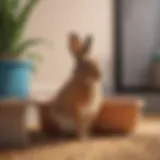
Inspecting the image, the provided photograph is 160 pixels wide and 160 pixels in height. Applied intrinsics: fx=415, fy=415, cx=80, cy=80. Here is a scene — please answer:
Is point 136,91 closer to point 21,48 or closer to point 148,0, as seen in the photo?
point 148,0

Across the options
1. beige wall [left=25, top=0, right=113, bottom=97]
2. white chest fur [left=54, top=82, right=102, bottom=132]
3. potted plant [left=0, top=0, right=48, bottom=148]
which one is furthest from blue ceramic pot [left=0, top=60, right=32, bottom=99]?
beige wall [left=25, top=0, right=113, bottom=97]

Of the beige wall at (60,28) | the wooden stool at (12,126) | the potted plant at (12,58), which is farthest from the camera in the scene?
the beige wall at (60,28)

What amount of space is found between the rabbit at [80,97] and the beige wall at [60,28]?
0.43 m

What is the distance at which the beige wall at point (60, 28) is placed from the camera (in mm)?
1288

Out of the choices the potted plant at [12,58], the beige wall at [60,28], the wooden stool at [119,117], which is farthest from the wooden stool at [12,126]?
the beige wall at [60,28]

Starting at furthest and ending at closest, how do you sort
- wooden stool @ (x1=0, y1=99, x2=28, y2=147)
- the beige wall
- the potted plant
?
1. the beige wall
2. the potted plant
3. wooden stool @ (x1=0, y1=99, x2=28, y2=147)

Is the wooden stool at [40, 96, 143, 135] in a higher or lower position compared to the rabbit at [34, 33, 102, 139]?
lower

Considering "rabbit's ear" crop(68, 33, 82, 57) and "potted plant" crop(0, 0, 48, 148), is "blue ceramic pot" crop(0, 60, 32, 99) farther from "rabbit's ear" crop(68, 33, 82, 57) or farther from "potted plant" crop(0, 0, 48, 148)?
Result: "rabbit's ear" crop(68, 33, 82, 57)

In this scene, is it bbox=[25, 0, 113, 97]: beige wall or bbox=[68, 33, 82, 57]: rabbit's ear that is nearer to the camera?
bbox=[68, 33, 82, 57]: rabbit's ear

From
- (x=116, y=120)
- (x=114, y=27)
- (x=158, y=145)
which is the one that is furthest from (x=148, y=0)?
(x=158, y=145)

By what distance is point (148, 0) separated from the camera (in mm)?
1433

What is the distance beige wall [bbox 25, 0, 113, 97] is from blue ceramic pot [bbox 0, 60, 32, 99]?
0.35m

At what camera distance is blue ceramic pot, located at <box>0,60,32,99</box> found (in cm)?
89

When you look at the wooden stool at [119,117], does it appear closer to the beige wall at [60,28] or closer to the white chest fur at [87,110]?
the white chest fur at [87,110]
